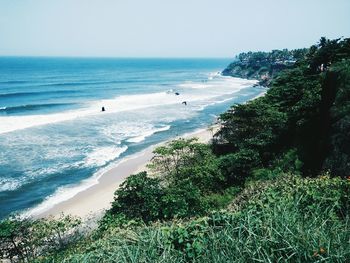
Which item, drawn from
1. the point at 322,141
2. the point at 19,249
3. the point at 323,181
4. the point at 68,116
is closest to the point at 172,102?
the point at 68,116

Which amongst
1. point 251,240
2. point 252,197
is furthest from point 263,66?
point 251,240

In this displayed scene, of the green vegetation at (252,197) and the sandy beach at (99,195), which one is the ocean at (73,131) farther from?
the green vegetation at (252,197)

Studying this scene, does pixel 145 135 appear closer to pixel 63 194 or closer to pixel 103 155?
pixel 103 155

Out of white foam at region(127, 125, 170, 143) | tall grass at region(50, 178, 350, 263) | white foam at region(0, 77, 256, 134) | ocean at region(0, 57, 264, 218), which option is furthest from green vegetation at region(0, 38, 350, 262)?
white foam at region(0, 77, 256, 134)

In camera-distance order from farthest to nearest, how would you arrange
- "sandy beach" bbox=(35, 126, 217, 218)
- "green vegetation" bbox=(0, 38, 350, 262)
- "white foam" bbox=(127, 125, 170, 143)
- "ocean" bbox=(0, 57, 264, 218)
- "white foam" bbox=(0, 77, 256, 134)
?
"white foam" bbox=(0, 77, 256, 134) < "white foam" bbox=(127, 125, 170, 143) < "ocean" bbox=(0, 57, 264, 218) < "sandy beach" bbox=(35, 126, 217, 218) < "green vegetation" bbox=(0, 38, 350, 262)

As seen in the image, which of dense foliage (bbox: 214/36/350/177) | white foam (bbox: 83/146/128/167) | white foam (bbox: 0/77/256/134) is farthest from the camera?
white foam (bbox: 0/77/256/134)

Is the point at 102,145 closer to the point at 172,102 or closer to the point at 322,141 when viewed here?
the point at 322,141

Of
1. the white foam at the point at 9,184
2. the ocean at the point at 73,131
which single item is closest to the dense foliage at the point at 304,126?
the ocean at the point at 73,131

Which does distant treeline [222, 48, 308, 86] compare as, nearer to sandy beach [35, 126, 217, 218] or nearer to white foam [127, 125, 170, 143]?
white foam [127, 125, 170, 143]
